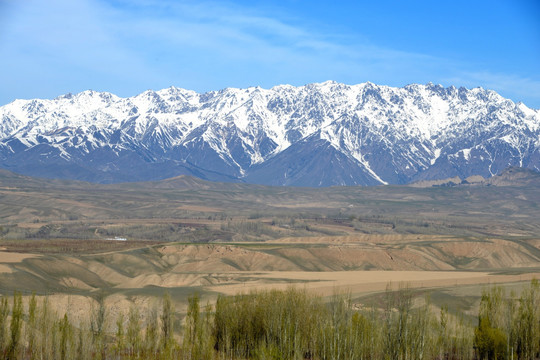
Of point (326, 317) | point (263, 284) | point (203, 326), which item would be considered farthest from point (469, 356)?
point (263, 284)

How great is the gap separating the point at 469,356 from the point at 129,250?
102240 millimetres

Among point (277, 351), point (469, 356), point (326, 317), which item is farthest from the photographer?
point (469, 356)

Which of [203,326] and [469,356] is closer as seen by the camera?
[203,326]

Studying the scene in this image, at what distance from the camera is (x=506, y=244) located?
193m

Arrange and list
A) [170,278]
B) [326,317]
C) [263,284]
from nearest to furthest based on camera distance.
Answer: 1. [326,317]
2. [263,284]
3. [170,278]

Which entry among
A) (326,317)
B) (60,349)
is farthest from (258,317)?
(60,349)

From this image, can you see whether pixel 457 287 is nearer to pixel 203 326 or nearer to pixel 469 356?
pixel 469 356

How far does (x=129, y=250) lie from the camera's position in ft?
546

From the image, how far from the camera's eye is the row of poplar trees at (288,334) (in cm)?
6544

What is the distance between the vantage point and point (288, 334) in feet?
232

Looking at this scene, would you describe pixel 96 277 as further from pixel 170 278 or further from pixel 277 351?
pixel 277 351

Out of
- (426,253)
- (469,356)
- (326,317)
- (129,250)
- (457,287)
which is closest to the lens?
(326,317)

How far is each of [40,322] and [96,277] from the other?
69.5 meters

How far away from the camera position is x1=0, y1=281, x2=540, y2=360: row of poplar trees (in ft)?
215
